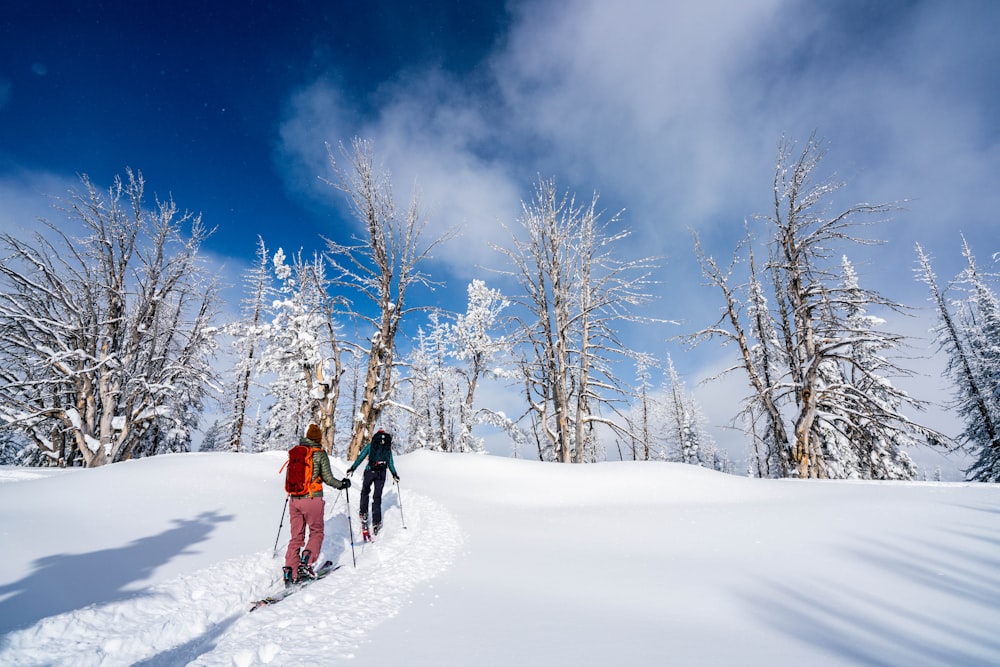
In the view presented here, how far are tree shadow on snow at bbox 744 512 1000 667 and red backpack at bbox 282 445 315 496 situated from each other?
5.64m

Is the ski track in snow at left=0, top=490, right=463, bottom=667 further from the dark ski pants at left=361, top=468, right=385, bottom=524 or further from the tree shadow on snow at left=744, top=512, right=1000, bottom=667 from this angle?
the tree shadow on snow at left=744, top=512, right=1000, bottom=667

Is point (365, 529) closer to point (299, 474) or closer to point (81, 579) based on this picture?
point (299, 474)

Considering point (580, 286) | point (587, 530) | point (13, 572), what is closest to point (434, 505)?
point (587, 530)

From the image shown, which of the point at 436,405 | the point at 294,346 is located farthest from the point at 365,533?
the point at 436,405

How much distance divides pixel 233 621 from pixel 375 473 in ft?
13.0

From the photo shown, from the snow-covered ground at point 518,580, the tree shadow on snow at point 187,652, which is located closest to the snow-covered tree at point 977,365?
the snow-covered ground at point 518,580

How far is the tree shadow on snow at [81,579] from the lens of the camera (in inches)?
144

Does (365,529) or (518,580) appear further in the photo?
(365,529)

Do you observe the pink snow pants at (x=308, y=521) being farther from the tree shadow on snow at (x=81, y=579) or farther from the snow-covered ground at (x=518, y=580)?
the tree shadow on snow at (x=81, y=579)

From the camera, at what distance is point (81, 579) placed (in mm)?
4285

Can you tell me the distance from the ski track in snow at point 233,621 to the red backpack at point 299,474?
109 centimetres

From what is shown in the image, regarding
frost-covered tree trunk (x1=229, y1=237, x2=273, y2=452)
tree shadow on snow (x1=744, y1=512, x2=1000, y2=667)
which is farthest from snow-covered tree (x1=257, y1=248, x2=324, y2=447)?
tree shadow on snow (x1=744, y1=512, x2=1000, y2=667)

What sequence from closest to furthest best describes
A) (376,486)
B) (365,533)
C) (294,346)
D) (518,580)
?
(518,580) < (365,533) < (376,486) < (294,346)

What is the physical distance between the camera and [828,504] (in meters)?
6.75
